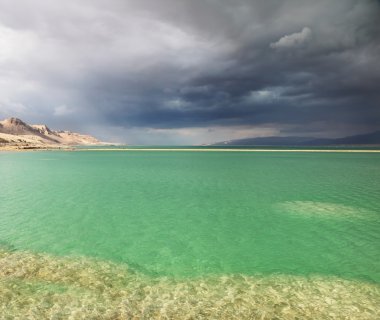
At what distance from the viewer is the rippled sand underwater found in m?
9.79

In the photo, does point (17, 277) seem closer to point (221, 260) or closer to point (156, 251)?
point (156, 251)

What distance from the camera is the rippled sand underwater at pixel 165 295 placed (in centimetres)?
979

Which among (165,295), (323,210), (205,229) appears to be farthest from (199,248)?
(323,210)

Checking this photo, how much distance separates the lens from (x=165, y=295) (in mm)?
11086

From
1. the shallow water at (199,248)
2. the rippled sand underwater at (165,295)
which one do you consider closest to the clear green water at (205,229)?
the shallow water at (199,248)

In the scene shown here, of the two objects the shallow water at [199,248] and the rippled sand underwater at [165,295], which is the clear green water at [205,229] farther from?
the rippled sand underwater at [165,295]

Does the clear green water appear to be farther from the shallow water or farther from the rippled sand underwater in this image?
the rippled sand underwater

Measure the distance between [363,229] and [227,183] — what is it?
24.8 metres

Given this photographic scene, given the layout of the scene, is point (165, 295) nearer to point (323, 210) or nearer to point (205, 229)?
point (205, 229)

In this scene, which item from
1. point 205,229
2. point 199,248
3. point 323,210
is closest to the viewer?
point 199,248

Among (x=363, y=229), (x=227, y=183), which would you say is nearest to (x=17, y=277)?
(x=363, y=229)

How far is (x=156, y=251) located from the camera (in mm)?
16188

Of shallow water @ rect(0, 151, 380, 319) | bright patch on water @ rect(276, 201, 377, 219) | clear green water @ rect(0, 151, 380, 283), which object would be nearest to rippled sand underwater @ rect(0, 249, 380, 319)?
shallow water @ rect(0, 151, 380, 319)

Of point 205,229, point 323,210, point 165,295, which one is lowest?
point 323,210
